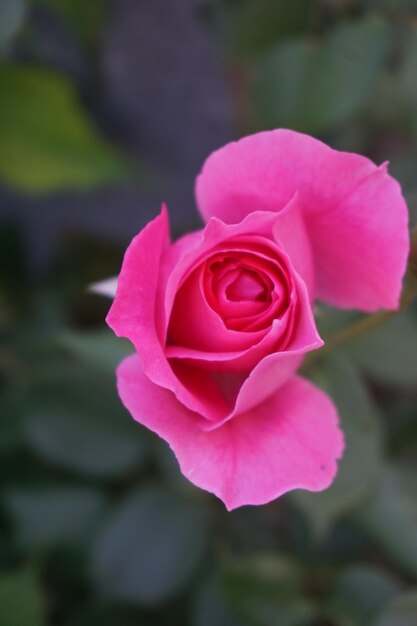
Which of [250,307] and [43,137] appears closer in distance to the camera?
[250,307]

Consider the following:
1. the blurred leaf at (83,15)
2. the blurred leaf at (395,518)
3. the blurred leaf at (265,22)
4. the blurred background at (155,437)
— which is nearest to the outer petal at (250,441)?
the blurred background at (155,437)

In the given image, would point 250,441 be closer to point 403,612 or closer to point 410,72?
point 403,612

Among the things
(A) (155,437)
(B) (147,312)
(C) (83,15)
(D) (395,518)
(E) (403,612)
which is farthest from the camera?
(C) (83,15)

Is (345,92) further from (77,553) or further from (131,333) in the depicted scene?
(77,553)

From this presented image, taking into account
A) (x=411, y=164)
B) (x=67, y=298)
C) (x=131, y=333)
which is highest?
(x=131, y=333)

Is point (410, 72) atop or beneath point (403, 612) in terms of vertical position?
atop

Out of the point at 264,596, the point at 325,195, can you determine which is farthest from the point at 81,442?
the point at 325,195

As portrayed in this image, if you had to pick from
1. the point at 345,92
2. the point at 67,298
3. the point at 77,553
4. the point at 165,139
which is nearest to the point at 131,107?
the point at 165,139
